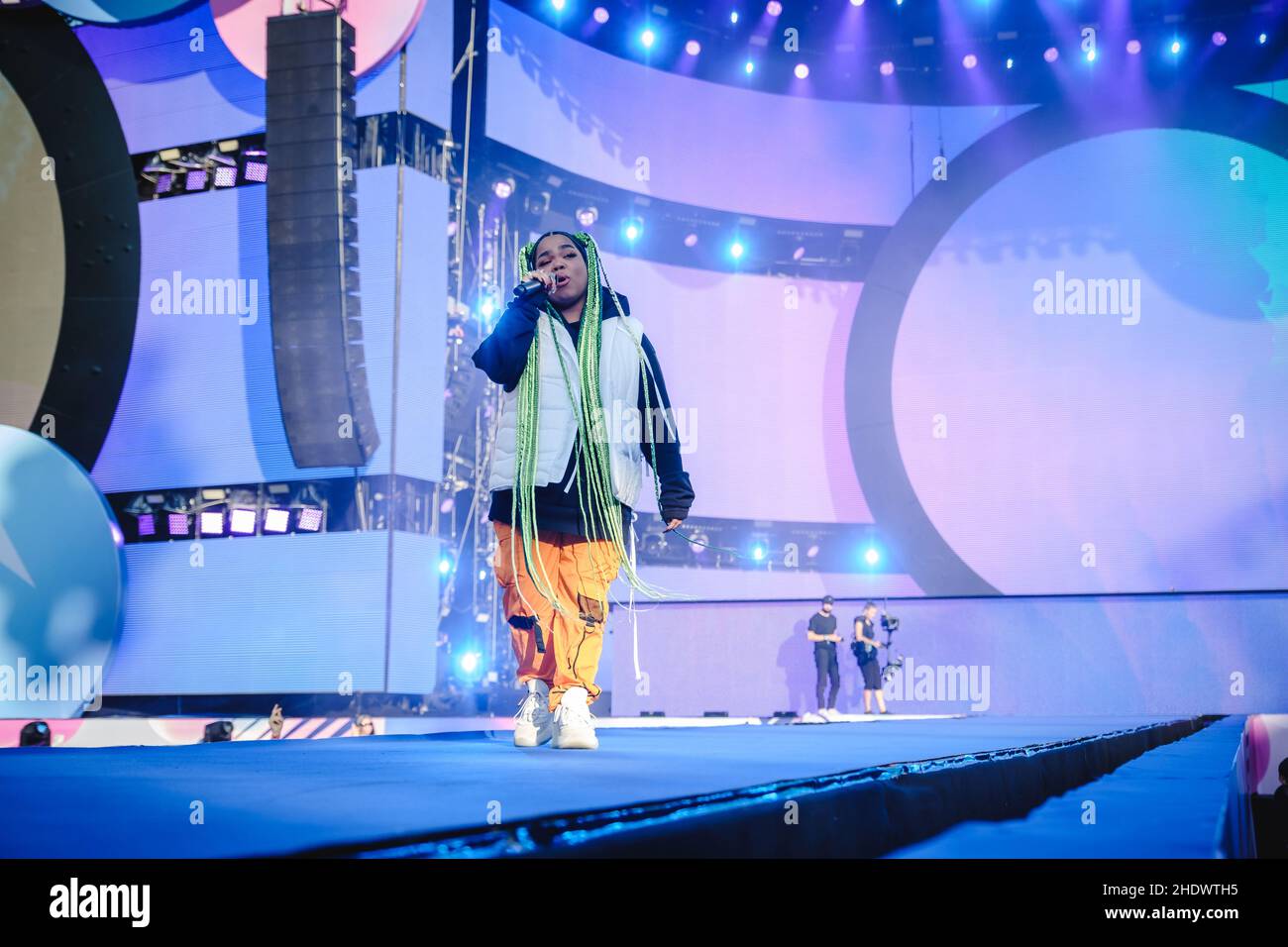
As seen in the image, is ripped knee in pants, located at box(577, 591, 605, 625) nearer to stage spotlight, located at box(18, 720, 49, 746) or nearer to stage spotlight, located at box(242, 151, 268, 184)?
stage spotlight, located at box(18, 720, 49, 746)

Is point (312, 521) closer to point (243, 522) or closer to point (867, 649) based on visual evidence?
point (243, 522)

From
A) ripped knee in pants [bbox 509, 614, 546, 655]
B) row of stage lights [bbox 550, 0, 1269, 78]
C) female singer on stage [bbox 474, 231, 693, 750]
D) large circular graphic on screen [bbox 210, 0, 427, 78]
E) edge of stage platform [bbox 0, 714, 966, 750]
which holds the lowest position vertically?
edge of stage platform [bbox 0, 714, 966, 750]

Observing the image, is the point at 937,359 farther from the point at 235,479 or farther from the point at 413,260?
the point at 235,479

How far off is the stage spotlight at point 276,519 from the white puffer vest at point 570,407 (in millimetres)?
6248

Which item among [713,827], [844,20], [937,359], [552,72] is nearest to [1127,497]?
[937,359]

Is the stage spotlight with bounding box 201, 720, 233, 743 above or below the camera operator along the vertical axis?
below

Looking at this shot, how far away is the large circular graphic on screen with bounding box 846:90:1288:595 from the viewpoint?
10.0m

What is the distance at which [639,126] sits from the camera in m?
11.0

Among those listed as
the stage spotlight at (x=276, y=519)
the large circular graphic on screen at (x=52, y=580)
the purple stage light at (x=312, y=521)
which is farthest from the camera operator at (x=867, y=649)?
the large circular graphic on screen at (x=52, y=580)

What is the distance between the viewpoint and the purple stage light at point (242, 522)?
909 cm

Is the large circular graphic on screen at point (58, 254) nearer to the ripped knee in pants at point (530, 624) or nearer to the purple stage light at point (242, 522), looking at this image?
the purple stage light at point (242, 522)

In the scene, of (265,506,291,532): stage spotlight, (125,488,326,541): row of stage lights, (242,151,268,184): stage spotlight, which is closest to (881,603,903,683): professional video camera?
(125,488,326,541): row of stage lights

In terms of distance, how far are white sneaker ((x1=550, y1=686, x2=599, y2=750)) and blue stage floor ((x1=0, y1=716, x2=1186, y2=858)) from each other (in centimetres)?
9
